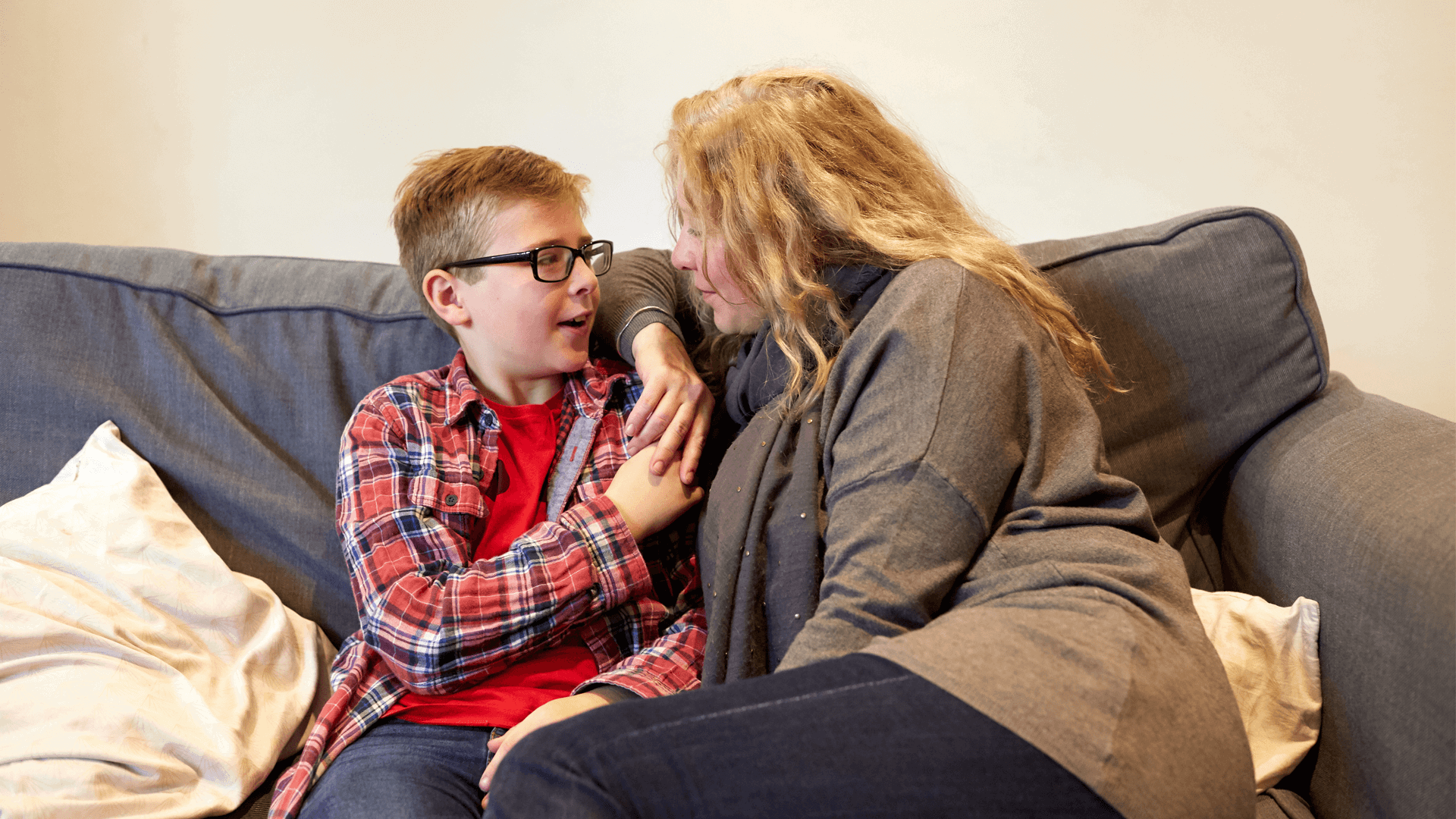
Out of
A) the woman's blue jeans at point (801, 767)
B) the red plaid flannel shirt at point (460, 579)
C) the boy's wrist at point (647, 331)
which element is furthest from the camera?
the boy's wrist at point (647, 331)

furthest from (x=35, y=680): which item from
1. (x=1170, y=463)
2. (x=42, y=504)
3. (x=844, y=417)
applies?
(x=1170, y=463)

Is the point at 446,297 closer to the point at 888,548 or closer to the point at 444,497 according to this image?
the point at 444,497

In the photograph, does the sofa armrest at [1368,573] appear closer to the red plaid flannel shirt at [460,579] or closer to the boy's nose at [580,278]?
the red plaid flannel shirt at [460,579]

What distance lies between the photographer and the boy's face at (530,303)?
1327mm

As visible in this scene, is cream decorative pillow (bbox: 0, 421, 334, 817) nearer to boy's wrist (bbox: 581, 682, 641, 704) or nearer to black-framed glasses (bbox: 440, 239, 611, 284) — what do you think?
boy's wrist (bbox: 581, 682, 641, 704)

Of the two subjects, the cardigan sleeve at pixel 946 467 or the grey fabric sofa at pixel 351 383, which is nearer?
the cardigan sleeve at pixel 946 467

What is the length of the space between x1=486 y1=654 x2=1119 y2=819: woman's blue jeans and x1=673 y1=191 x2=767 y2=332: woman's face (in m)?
0.59

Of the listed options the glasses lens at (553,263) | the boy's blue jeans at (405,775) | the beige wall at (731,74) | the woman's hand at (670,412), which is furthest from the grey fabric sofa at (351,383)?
the beige wall at (731,74)

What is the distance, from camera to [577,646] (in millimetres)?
1266

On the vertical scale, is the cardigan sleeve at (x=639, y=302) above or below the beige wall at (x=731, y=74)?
Result: below

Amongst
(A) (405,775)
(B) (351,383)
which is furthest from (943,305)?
(B) (351,383)

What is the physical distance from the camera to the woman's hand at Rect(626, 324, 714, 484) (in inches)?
49.1

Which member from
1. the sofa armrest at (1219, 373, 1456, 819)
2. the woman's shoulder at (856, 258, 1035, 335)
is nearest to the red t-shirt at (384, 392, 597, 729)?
the woman's shoulder at (856, 258, 1035, 335)

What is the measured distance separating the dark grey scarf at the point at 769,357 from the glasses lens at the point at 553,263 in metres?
0.28
